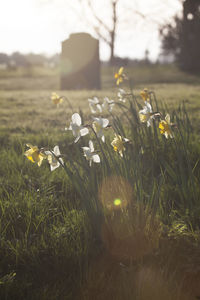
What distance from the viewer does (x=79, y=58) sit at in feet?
36.5

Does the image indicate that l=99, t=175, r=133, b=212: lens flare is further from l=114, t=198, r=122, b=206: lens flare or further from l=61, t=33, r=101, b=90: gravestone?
l=61, t=33, r=101, b=90: gravestone

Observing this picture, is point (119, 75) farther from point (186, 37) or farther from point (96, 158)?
point (186, 37)

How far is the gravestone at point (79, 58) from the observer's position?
11062mm

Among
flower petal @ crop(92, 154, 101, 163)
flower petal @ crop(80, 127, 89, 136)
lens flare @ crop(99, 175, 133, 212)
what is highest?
flower petal @ crop(80, 127, 89, 136)

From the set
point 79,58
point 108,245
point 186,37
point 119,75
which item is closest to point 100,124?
point 108,245

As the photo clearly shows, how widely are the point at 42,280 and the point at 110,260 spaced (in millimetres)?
373

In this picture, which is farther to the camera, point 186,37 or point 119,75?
point 186,37

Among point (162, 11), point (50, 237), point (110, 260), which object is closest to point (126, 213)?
point (110, 260)

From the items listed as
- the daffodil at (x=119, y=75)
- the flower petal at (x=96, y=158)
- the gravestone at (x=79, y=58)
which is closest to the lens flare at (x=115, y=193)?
the flower petal at (x=96, y=158)

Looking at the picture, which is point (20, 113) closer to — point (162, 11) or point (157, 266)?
point (157, 266)

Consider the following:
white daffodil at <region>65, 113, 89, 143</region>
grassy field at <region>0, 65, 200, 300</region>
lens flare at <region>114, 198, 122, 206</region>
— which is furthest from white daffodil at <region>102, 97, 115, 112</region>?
lens flare at <region>114, 198, 122, 206</region>

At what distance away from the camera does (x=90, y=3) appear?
22.3 metres

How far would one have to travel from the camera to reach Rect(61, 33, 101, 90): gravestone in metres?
11.1

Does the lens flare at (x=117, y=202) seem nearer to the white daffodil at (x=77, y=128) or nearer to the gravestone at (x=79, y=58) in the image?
the white daffodil at (x=77, y=128)
